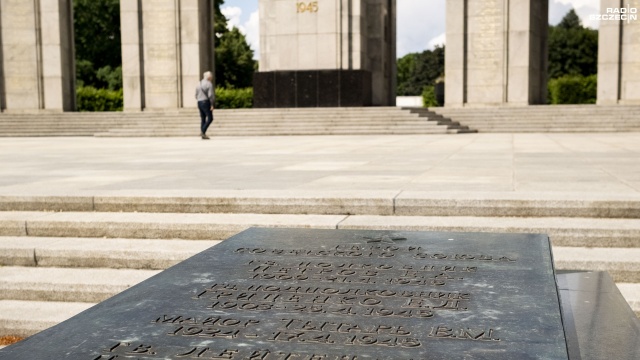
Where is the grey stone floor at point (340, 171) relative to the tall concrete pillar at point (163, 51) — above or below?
below

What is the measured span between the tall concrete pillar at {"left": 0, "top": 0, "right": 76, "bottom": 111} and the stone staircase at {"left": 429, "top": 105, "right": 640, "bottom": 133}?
63.3 ft

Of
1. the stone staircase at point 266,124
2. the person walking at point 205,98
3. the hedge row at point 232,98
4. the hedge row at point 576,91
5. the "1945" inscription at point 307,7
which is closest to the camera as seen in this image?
the person walking at point 205,98

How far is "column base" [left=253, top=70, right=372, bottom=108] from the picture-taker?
30.8m

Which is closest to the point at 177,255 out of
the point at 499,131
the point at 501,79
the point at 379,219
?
the point at 379,219

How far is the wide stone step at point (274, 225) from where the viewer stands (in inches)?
240

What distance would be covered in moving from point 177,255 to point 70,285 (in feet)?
2.83

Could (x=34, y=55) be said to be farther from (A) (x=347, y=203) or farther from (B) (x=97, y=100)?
(A) (x=347, y=203)

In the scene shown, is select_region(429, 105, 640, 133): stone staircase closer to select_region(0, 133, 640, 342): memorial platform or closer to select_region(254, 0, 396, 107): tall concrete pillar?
select_region(254, 0, 396, 107): tall concrete pillar

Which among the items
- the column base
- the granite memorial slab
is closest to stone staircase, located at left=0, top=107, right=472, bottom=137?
the column base

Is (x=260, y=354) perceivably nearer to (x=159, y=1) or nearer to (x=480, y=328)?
(x=480, y=328)

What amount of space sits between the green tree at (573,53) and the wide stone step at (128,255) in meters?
75.2

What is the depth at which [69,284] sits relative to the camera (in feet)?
18.4

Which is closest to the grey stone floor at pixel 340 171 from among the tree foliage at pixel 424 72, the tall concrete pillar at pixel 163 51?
the tall concrete pillar at pixel 163 51

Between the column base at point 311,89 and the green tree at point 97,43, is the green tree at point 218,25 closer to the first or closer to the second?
the green tree at point 97,43
